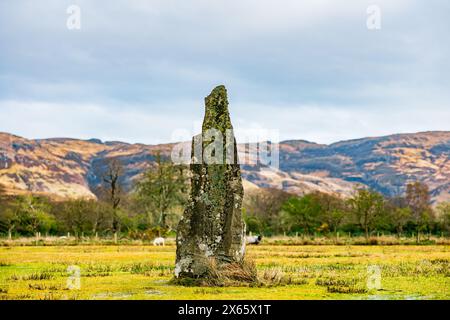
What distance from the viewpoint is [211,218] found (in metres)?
21.2

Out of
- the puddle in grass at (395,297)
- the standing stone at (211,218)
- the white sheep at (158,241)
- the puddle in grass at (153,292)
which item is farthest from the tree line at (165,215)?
the puddle in grass at (395,297)

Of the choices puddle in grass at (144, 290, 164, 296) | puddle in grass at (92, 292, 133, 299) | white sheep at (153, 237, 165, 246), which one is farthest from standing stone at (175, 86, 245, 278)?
white sheep at (153, 237, 165, 246)

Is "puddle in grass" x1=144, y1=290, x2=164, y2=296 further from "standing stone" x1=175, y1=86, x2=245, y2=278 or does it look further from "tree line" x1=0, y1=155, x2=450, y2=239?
"tree line" x1=0, y1=155, x2=450, y2=239

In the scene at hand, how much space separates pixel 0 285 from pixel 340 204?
10521 centimetres

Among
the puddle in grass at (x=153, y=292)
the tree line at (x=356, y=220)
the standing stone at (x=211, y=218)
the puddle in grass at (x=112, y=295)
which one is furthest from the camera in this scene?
the tree line at (x=356, y=220)

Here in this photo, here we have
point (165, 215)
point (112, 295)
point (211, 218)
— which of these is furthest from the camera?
point (165, 215)

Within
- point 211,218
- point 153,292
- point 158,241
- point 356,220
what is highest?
point 211,218

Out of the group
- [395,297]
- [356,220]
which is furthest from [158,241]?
[395,297]

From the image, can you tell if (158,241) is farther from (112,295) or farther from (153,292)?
(112,295)

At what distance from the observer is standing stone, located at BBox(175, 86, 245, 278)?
68.8 feet

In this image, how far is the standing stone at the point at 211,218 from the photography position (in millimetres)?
20969

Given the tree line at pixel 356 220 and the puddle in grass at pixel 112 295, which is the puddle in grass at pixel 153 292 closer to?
the puddle in grass at pixel 112 295

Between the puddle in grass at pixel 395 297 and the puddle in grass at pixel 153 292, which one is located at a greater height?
the puddle in grass at pixel 395 297
